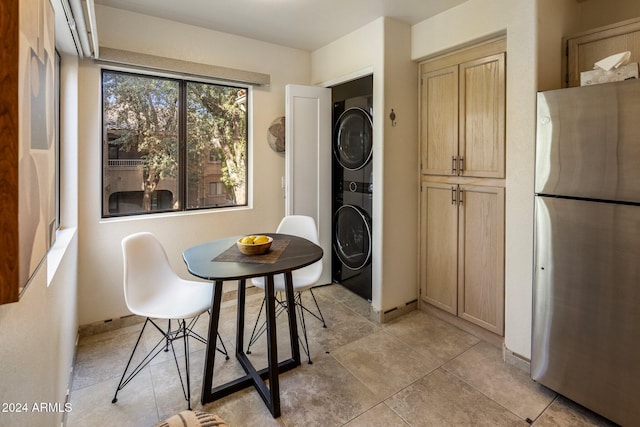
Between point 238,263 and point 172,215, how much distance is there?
1.45 m

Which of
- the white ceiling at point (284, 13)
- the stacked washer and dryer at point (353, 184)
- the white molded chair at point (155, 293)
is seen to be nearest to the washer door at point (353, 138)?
the stacked washer and dryer at point (353, 184)

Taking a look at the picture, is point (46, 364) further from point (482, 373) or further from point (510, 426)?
point (482, 373)

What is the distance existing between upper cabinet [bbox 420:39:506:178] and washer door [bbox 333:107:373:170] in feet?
1.62

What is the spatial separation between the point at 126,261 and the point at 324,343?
148 centimetres

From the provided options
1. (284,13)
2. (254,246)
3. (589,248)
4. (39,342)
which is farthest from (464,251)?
(39,342)

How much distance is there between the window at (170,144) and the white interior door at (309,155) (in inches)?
19.3

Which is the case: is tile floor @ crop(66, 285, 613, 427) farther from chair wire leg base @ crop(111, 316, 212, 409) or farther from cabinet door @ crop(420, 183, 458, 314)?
cabinet door @ crop(420, 183, 458, 314)

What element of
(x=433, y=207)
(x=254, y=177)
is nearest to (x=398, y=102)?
(x=433, y=207)

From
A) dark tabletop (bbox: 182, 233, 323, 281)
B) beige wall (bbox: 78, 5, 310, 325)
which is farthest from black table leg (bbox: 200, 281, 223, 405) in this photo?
beige wall (bbox: 78, 5, 310, 325)

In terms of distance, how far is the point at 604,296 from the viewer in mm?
1642

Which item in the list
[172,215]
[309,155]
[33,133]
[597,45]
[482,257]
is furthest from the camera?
[309,155]

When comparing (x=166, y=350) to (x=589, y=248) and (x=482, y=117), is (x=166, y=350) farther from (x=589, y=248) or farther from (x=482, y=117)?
(x=482, y=117)

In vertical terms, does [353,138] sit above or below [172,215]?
above

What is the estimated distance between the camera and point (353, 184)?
10.9 feet
